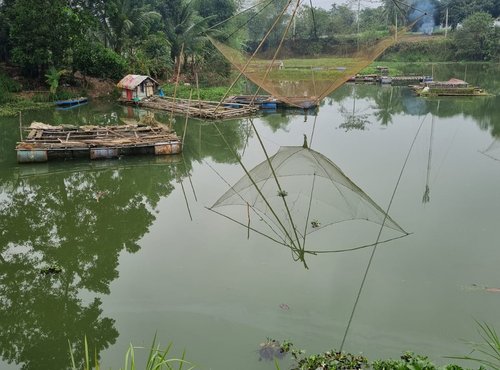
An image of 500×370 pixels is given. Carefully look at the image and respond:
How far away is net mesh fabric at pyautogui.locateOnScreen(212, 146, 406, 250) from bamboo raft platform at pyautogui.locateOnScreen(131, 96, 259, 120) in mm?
5352

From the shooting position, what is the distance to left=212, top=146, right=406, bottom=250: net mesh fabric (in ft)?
17.6

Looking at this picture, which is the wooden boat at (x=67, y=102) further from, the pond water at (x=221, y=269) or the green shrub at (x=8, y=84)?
the pond water at (x=221, y=269)

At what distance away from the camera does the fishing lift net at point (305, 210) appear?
520 centimetres

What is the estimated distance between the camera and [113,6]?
53.0 feet

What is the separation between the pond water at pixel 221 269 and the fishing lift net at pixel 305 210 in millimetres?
88

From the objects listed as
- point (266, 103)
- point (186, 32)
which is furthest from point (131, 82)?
point (266, 103)

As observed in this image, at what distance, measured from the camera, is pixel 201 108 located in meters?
13.3

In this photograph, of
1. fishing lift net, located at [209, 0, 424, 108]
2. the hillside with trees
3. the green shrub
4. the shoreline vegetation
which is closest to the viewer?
the shoreline vegetation

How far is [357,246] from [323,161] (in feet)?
11.4

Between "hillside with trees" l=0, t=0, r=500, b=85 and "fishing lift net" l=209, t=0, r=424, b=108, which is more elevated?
"hillside with trees" l=0, t=0, r=500, b=85

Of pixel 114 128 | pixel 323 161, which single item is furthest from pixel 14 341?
pixel 114 128

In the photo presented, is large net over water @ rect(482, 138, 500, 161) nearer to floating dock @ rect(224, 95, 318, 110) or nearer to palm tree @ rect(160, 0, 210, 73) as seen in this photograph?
floating dock @ rect(224, 95, 318, 110)

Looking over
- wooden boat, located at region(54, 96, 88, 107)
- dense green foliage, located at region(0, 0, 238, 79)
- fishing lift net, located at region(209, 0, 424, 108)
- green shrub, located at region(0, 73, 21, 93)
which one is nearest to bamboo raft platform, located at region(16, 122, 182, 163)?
fishing lift net, located at region(209, 0, 424, 108)

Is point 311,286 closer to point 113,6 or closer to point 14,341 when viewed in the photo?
point 14,341
